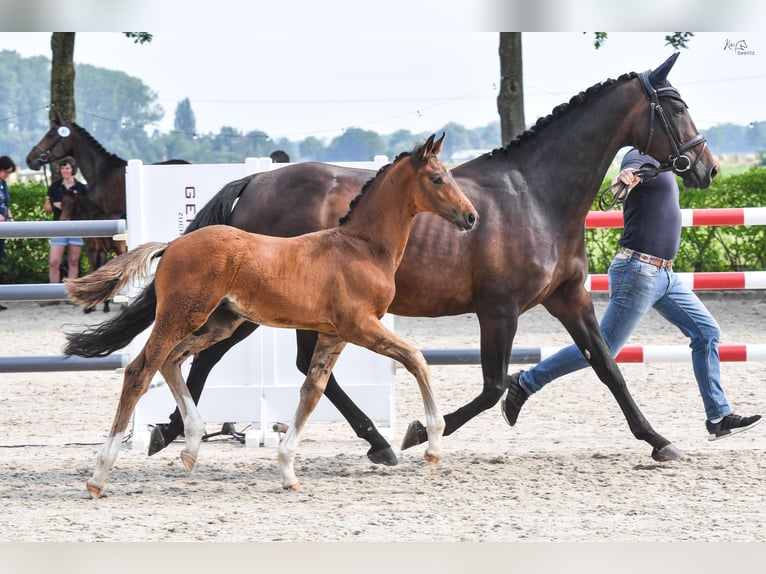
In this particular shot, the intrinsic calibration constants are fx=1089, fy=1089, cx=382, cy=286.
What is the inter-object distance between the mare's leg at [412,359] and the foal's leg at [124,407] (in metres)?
0.91

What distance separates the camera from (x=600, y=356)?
18.2 ft

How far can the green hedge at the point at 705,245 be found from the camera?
1288cm

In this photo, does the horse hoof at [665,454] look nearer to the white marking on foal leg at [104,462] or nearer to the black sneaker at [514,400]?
the black sneaker at [514,400]

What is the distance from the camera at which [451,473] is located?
5352 mm

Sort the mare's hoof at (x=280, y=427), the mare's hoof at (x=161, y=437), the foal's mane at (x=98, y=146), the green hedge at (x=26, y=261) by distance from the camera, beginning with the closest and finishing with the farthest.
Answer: the mare's hoof at (x=161, y=437) < the mare's hoof at (x=280, y=427) < the foal's mane at (x=98, y=146) < the green hedge at (x=26, y=261)

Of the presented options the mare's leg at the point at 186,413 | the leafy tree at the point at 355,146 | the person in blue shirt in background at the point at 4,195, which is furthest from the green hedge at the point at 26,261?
the leafy tree at the point at 355,146

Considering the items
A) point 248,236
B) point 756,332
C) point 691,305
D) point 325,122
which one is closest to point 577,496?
point 691,305

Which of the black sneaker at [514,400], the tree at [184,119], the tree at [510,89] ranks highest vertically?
the tree at [184,119]

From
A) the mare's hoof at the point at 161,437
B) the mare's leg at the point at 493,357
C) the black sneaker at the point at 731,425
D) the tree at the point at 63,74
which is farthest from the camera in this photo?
the tree at the point at 63,74

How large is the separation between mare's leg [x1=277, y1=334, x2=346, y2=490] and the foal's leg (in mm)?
692

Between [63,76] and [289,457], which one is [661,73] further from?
[63,76]

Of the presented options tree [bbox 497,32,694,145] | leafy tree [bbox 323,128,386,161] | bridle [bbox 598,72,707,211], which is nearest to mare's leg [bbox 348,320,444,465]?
bridle [bbox 598,72,707,211]

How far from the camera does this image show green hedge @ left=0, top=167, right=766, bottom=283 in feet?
42.3

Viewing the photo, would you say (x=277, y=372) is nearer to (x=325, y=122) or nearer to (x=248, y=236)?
(x=248, y=236)
